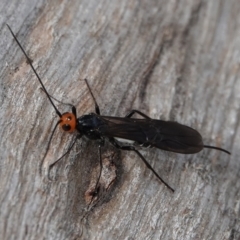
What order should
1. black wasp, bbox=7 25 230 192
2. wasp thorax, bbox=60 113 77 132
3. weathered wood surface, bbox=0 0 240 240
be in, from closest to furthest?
weathered wood surface, bbox=0 0 240 240, wasp thorax, bbox=60 113 77 132, black wasp, bbox=7 25 230 192

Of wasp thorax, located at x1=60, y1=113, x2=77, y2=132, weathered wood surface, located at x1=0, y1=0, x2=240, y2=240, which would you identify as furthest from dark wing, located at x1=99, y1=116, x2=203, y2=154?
wasp thorax, located at x1=60, y1=113, x2=77, y2=132

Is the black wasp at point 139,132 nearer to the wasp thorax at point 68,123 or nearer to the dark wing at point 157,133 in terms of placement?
the dark wing at point 157,133

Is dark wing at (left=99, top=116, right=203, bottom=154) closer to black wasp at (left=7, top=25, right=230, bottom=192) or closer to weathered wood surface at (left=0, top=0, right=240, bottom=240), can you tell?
black wasp at (left=7, top=25, right=230, bottom=192)

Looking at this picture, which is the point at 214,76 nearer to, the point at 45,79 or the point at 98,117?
the point at 98,117

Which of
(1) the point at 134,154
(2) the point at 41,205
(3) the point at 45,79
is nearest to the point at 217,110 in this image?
(1) the point at 134,154

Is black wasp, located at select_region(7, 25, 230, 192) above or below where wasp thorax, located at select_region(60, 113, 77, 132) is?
below

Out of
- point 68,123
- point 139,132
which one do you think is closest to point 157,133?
point 139,132

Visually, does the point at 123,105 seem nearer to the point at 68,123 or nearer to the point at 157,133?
the point at 157,133
